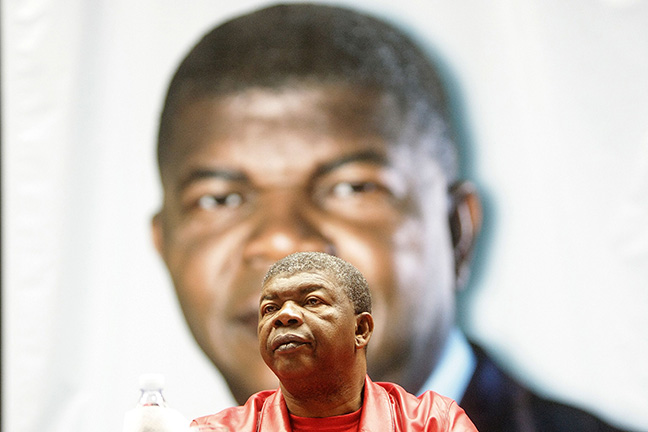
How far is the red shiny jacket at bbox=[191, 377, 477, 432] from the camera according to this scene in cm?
199

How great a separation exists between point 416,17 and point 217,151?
1091 mm

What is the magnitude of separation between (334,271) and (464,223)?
111 cm

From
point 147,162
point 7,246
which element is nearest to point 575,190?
point 147,162

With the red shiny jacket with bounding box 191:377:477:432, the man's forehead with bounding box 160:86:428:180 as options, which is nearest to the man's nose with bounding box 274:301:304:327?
the red shiny jacket with bounding box 191:377:477:432

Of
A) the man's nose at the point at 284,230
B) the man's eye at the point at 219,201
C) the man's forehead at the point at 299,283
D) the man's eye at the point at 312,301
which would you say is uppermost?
the man's eye at the point at 219,201

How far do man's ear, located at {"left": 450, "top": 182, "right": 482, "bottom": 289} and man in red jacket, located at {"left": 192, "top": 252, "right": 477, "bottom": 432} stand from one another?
3.22ft

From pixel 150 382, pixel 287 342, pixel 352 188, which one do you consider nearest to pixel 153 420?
pixel 150 382

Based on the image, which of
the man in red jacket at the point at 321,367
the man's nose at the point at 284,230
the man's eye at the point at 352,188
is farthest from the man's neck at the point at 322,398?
the man's eye at the point at 352,188

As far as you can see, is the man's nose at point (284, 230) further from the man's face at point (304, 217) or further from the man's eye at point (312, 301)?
the man's eye at point (312, 301)

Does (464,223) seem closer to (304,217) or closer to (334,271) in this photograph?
(304,217)

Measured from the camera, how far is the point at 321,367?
1938 mm

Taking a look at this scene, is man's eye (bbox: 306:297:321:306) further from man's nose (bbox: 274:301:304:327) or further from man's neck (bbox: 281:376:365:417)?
man's neck (bbox: 281:376:365:417)

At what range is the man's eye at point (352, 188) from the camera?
309cm

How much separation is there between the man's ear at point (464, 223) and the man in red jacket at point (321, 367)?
98cm
